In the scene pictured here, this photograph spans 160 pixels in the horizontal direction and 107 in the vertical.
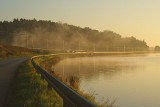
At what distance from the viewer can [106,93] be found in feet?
77.9

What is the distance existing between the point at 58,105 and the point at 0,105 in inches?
81.1

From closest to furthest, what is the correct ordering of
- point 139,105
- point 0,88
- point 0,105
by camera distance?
point 0,105 < point 0,88 < point 139,105

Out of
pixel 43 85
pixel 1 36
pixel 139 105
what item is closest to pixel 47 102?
pixel 43 85

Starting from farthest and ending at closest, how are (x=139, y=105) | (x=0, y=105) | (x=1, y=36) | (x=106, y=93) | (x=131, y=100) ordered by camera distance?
1. (x=1, y=36)
2. (x=106, y=93)
3. (x=131, y=100)
4. (x=139, y=105)
5. (x=0, y=105)

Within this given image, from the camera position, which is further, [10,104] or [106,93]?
[106,93]

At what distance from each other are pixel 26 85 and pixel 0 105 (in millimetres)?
5885

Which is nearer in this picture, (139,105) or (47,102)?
(47,102)

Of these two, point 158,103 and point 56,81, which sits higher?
point 56,81

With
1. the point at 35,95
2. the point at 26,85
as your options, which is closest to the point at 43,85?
the point at 26,85

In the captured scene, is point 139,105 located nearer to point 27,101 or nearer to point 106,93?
point 106,93

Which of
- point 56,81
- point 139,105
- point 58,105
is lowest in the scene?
point 139,105

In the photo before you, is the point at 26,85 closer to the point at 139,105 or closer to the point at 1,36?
the point at 139,105

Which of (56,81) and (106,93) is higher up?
(56,81)

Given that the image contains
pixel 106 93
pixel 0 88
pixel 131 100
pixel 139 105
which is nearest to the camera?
pixel 0 88
